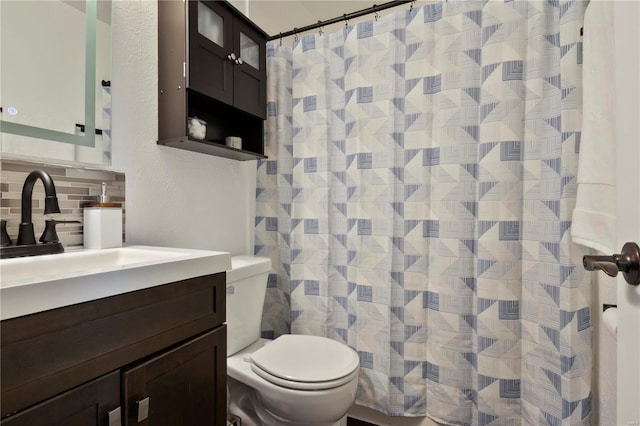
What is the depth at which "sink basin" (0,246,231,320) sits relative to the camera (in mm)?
573

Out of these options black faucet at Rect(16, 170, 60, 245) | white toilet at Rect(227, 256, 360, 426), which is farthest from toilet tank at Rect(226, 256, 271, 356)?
black faucet at Rect(16, 170, 60, 245)

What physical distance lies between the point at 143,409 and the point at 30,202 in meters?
0.65

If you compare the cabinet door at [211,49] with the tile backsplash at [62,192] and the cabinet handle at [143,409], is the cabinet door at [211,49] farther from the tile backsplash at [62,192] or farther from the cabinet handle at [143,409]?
the cabinet handle at [143,409]

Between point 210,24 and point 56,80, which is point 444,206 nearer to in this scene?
point 210,24

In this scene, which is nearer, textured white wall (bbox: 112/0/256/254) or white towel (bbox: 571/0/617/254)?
white towel (bbox: 571/0/617/254)

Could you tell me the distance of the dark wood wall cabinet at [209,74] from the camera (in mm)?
1269

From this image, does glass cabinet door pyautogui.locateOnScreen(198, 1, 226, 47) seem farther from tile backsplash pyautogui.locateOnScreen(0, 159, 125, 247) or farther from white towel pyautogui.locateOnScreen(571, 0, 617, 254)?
white towel pyautogui.locateOnScreen(571, 0, 617, 254)

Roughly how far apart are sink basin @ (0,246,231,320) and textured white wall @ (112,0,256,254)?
25cm

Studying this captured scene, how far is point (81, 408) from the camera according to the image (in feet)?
2.17

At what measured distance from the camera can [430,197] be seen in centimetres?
145

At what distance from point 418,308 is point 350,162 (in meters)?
0.73

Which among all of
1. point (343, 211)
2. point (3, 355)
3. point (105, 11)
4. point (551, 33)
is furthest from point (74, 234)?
point (551, 33)

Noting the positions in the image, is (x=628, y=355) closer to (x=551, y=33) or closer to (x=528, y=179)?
(x=528, y=179)

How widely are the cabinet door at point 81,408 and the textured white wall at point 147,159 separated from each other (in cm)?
65
